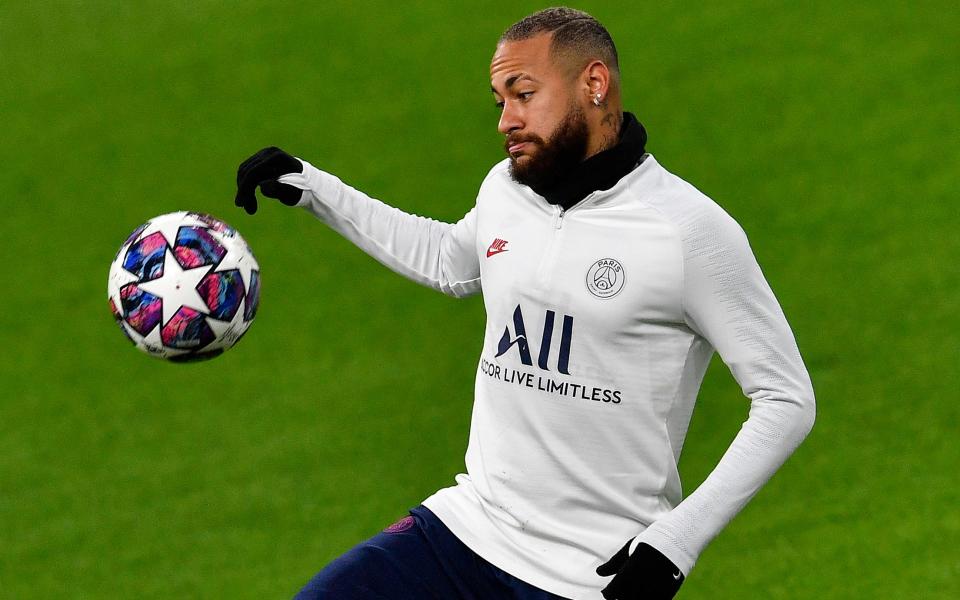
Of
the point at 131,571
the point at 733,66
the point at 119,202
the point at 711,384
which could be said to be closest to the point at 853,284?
the point at 711,384

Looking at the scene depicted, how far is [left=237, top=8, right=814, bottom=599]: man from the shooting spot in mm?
4148

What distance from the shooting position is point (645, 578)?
13.1 ft

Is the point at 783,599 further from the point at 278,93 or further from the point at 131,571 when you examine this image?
the point at 278,93

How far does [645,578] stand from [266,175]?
190 cm

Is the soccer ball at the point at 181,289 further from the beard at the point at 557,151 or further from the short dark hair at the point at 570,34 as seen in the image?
the short dark hair at the point at 570,34

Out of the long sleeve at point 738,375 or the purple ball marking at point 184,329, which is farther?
the purple ball marking at point 184,329

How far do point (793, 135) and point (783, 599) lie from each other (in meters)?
4.99

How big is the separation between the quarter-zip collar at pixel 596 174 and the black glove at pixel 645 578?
108 centimetres

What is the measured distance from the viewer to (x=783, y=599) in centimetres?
780

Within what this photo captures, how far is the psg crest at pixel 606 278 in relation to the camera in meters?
4.29

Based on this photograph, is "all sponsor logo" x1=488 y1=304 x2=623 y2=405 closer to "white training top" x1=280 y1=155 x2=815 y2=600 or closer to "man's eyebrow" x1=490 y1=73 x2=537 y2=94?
"white training top" x1=280 y1=155 x2=815 y2=600

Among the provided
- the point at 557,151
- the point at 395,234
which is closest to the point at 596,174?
the point at 557,151

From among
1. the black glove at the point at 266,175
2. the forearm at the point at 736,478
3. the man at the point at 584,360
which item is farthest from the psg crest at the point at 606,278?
the black glove at the point at 266,175

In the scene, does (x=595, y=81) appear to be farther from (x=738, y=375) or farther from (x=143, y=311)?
(x=143, y=311)
